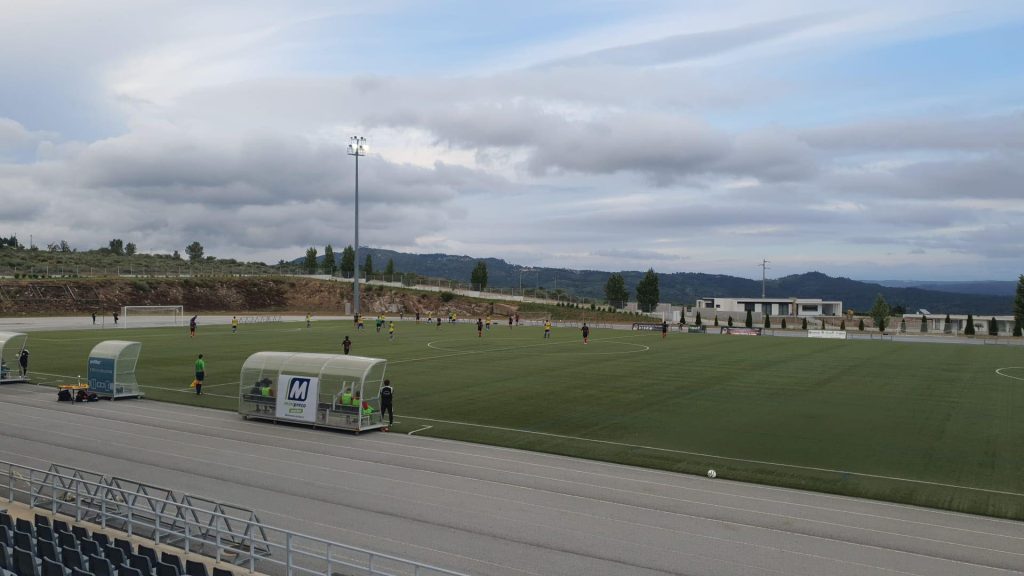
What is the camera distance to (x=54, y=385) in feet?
114

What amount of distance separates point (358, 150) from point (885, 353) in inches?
2400

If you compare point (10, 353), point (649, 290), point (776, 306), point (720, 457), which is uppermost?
point (649, 290)

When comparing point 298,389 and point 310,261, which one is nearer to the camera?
point 298,389

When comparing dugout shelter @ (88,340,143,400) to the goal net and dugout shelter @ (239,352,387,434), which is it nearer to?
dugout shelter @ (239,352,387,434)

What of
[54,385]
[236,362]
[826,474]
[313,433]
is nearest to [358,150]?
[236,362]

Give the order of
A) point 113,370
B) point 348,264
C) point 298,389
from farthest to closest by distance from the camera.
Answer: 1. point 348,264
2. point 113,370
3. point 298,389

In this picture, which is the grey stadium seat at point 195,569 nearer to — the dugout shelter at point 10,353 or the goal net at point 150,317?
the dugout shelter at point 10,353

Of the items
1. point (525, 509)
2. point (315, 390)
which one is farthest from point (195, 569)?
point (315, 390)

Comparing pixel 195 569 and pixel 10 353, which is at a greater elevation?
pixel 10 353

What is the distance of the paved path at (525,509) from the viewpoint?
13.6 meters

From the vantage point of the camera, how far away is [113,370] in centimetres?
3027

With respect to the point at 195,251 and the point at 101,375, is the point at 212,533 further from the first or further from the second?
the point at 195,251

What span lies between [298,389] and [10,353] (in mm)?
22186

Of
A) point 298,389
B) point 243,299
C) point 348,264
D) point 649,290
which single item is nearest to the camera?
point 298,389
